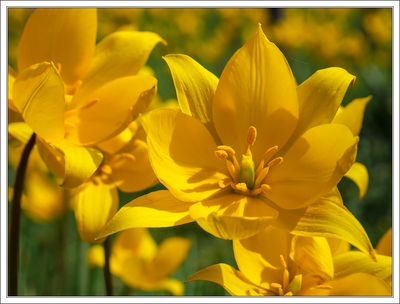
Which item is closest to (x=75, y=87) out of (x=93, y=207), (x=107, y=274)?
(x=93, y=207)

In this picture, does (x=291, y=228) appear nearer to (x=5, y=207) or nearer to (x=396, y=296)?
(x=396, y=296)

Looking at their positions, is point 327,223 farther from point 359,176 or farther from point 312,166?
point 359,176

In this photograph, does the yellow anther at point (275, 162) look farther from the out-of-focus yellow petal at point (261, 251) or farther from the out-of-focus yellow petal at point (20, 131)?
the out-of-focus yellow petal at point (20, 131)

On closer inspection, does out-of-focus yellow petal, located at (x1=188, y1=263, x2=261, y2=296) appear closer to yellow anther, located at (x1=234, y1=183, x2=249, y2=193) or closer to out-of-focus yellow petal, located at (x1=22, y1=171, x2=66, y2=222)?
yellow anther, located at (x1=234, y1=183, x2=249, y2=193)

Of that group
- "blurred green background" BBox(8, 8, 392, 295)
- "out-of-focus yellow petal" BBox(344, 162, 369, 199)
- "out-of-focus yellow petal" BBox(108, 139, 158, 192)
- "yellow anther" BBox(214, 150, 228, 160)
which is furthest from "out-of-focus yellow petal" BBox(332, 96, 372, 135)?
"blurred green background" BBox(8, 8, 392, 295)

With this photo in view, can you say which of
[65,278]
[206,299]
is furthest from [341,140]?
[65,278]

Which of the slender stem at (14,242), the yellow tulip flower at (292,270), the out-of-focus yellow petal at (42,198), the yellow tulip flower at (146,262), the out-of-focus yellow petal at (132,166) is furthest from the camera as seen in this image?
the out-of-focus yellow petal at (42,198)

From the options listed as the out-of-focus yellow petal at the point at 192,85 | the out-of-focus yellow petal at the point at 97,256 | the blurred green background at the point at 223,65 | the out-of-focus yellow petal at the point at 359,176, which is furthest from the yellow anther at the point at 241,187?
the out-of-focus yellow petal at the point at 97,256
